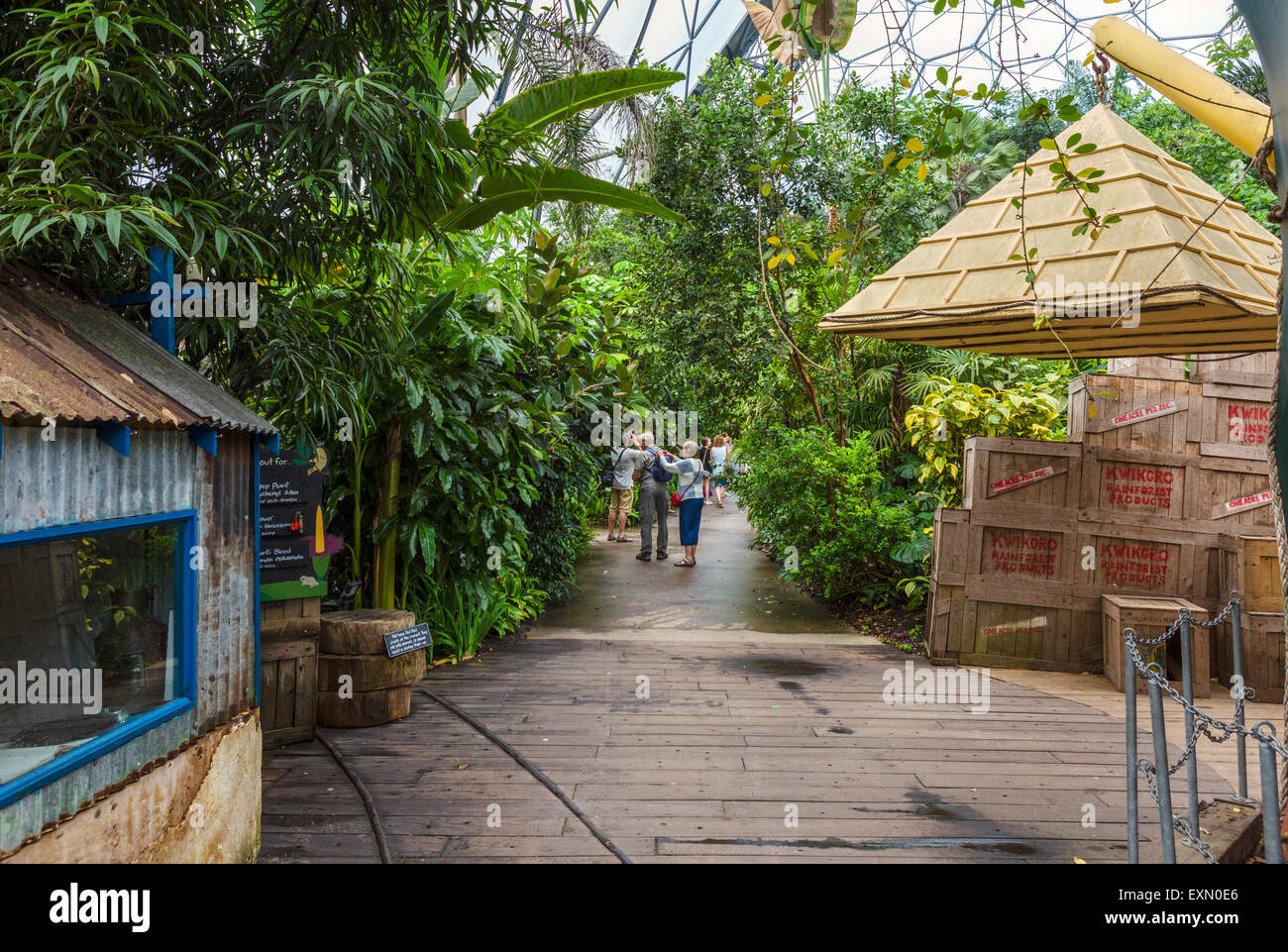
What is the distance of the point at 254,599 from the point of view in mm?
3941

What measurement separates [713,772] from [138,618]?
3.05 m

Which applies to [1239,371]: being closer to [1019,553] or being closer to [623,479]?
[1019,553]

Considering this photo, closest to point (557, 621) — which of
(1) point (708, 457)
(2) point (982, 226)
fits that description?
(2) point (982, 226)

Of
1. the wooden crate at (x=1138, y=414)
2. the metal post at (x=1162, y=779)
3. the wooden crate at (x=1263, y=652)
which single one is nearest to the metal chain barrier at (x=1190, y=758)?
the metal post at (x=1162, y=779)

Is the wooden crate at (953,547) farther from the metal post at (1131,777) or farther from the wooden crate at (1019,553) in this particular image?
the metal post at (1131,777)

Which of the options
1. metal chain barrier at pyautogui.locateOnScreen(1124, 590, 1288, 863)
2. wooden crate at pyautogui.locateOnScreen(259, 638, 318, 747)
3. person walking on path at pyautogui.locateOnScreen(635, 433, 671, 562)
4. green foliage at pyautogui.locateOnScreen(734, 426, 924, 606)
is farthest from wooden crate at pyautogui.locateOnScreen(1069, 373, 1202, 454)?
wooden crate at pyautogui.locateOnScreen(259, 638, 318, 747)

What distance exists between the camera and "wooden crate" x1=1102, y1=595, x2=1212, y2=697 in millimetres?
6523

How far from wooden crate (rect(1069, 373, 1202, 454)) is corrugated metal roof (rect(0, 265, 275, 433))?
6.51 meters

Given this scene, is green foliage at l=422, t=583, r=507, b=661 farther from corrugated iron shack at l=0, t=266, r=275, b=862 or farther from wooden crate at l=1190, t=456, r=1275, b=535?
wooden crate at l=1190, t=456, r=1275, b=535

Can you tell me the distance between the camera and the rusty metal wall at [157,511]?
101 inches

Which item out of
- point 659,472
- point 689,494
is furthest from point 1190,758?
point 659,472

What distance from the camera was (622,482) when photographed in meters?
13.9

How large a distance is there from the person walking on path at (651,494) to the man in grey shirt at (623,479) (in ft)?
0.21

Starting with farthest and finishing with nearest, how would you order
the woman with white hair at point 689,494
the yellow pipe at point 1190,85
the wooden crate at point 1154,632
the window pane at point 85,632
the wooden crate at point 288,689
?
the woman with white hair at point 689,494 → the wooden crate at point 1154,632 → the wooden crate at point 288,689 → the yellow pipe at point 1190,85 → the window pane at point 85,632
